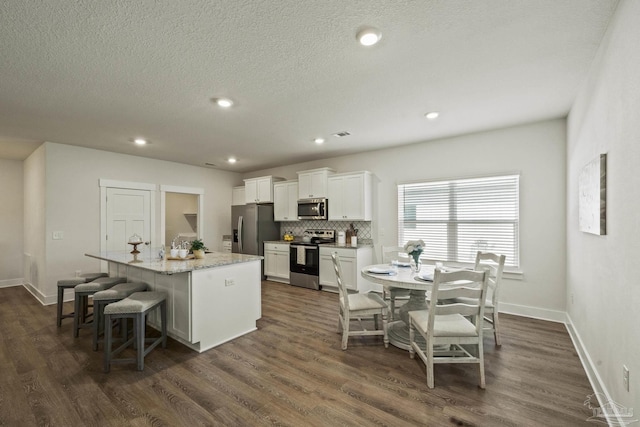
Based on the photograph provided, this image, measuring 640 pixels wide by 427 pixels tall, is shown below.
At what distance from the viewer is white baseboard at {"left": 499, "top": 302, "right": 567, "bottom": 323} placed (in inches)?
143

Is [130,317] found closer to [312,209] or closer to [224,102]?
[224,102]

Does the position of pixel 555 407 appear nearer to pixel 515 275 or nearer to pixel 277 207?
pixel 515 275

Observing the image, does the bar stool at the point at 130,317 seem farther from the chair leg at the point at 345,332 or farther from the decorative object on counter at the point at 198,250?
the chair leg at the point at 345,332

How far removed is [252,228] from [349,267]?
98.9 inches

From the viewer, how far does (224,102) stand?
3100mm

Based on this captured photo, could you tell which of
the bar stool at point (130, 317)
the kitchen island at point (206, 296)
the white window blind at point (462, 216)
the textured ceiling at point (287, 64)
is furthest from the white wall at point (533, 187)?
the bar stool at point (130, 317)

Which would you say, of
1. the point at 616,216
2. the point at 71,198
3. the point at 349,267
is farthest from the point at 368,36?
the point at 71,198

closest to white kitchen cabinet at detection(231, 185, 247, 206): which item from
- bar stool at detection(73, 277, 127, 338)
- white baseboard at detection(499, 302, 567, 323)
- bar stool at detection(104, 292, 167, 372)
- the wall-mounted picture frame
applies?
bar stool at detection(73, 277, 127, 338)

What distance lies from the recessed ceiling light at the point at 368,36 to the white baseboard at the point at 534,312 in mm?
3949

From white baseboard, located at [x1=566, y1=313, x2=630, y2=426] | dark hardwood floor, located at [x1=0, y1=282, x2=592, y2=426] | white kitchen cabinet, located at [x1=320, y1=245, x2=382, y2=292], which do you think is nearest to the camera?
white baseboard, located at [x1=566, y1=313, x2=630, y2=426]

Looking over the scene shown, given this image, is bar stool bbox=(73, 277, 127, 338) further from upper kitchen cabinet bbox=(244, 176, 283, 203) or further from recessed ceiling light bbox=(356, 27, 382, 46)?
recessed ceiling light bbox=(356, 27, 382, 46)

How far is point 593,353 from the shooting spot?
2314 millimetres

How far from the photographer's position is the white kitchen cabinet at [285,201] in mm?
6184

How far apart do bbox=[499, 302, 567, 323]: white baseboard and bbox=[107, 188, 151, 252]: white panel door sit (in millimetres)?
6303
